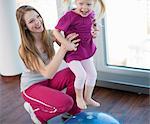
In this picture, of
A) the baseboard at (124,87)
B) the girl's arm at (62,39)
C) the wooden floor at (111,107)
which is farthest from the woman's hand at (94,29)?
the baseboard at (124,87)

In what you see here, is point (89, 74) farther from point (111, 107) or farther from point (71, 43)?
point (111, 107)

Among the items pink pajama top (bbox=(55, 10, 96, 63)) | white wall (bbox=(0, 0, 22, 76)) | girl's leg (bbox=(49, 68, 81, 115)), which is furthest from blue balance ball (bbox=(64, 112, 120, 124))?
white wall (bbox=(0, 0, 22, 76))

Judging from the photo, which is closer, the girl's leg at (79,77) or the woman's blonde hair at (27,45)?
the girl's leg at (79,77)

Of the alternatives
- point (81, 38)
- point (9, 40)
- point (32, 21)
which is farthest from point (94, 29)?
point (9, 40)

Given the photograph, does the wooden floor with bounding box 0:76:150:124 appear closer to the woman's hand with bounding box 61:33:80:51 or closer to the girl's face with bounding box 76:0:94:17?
the woman's hand with bounding box 61:33:80:51

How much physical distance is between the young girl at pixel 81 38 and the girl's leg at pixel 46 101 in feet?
0.38

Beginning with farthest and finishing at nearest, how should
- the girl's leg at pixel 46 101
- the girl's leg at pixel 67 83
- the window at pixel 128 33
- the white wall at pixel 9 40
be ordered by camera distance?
the white wall at pixel 9 40 → the window at pixel 128 33 → the girl's leg at pixel 67 83 → the girl's leg at pixel 46 101

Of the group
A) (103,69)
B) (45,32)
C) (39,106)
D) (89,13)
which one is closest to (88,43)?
(89,13)

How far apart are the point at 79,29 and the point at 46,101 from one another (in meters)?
0.40

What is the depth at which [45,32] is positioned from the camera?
1449 mm

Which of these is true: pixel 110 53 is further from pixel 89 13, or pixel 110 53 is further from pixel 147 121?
pixel 89 13

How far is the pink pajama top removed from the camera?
119 centimetres

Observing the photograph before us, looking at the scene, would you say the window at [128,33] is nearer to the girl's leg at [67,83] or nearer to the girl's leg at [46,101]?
the girl's leg at [67,83]

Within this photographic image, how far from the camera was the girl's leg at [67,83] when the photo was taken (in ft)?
4.97
